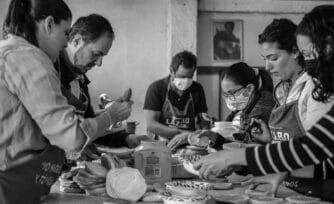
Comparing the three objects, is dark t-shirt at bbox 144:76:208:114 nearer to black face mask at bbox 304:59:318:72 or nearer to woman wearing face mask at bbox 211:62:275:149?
woman wearing face mask at bbox 211:62:275:149

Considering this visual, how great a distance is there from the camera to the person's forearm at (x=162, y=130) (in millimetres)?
4941

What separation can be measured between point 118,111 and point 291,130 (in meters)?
1.11

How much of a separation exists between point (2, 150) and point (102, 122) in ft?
1.47

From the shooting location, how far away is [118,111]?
7.44 ft

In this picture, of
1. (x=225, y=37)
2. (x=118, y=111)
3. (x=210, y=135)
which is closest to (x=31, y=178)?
(x=118, y=111)

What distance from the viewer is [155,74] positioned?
691 cm

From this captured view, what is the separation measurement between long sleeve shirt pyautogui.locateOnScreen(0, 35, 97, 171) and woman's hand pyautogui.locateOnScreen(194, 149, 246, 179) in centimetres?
54

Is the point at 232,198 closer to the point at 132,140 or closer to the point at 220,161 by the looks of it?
the point at 220,161

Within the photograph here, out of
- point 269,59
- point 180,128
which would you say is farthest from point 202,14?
point 269,59

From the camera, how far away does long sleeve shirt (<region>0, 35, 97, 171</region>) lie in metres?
1.84

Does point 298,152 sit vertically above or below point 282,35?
below

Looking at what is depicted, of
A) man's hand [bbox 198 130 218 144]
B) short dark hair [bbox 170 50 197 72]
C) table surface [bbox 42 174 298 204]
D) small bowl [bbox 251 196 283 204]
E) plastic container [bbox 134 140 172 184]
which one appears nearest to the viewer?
small bowl [bbox 251 196 283 204]

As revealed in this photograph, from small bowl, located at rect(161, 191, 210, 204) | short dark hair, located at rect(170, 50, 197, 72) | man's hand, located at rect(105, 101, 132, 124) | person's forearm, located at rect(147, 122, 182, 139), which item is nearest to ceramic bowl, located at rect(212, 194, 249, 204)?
small bowl, located at rect(161, 191, 210, 204)

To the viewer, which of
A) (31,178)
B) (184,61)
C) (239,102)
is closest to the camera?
(31,178)
